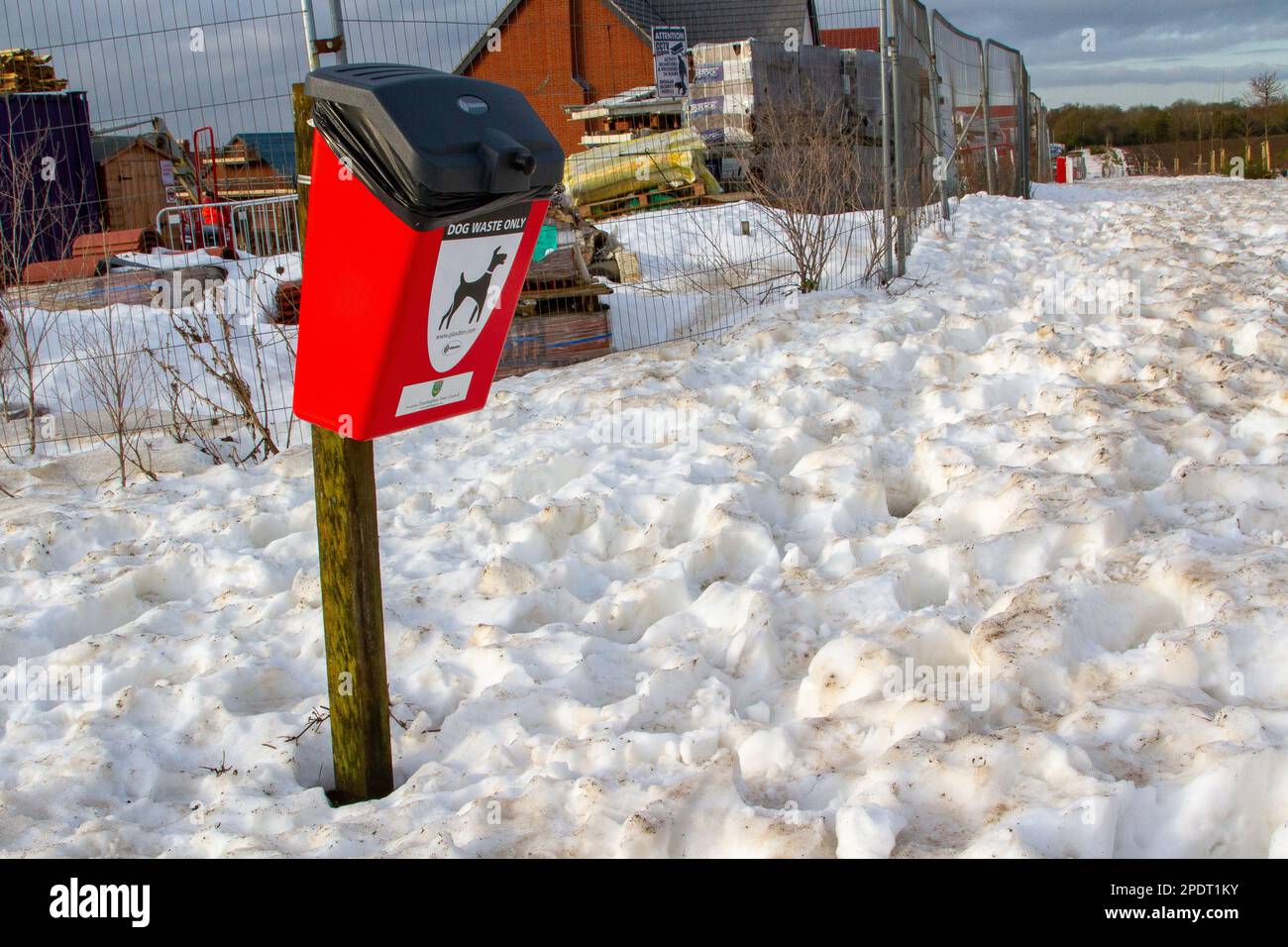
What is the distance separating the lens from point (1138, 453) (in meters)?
4.09

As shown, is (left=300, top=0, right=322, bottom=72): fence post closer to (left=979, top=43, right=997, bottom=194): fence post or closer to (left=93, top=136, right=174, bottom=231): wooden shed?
(left=93, top=136, right=174, bottom=231): wooden shed

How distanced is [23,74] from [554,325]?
9389mm

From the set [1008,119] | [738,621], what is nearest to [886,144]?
[738,621]

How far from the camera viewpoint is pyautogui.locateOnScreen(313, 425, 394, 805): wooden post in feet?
8.55

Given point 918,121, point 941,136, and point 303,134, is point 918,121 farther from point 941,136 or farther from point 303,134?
point 303,134

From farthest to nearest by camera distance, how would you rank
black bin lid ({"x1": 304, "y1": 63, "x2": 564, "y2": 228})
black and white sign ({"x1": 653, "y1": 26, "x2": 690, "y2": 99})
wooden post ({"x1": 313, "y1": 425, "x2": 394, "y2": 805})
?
black and white sign ({"x1": 653, "y1": 26, "x2": 690, "y2": 99}) < wooden post ({"x1": 313, "y1": 425, "x2": 394, "y2": 805}) < black bin lid ({"x1": 304, "y1": 63, "x2": 564, "y2": 228})

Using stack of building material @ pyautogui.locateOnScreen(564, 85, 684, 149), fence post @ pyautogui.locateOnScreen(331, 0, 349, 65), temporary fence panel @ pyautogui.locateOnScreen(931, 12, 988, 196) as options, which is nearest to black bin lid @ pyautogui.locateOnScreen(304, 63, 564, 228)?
fence post @ pyautogui.locateOnScreen(331, 0, 349, 65)

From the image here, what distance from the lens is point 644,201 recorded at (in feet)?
47.8

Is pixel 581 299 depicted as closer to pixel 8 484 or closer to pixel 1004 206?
pixel 8 484

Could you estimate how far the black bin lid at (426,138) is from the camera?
2.10 metres

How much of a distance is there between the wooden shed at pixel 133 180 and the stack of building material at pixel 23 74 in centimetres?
109

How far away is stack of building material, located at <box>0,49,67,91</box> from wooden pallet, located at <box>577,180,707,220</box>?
6.34 m
